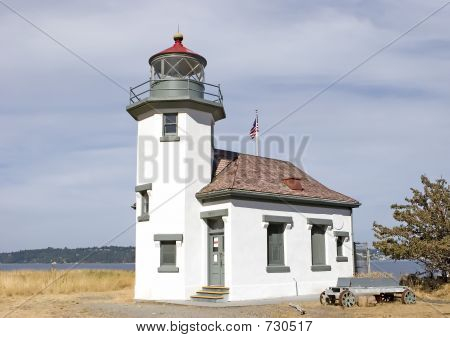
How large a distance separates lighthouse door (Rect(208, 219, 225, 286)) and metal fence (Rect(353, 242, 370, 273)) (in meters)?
8.16

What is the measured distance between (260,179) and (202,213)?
3108mm

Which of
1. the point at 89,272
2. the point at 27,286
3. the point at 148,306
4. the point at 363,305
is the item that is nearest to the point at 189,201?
the point at 148,306

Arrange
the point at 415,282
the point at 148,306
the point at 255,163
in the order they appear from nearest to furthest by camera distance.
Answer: the point at 148,306, the point at 415,282, the point at 255,163

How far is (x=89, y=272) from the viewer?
98.8 ft

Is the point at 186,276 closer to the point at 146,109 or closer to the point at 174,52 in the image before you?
the point at 146,109

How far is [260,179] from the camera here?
66.2 feet

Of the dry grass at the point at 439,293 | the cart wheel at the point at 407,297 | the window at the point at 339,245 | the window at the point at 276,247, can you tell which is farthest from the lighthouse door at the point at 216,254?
the dry grass at the point at 439,293

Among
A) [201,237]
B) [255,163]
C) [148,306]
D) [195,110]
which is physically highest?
[195,110]

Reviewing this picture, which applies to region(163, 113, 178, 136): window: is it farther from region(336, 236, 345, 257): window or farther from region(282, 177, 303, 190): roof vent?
region(336, 236, 345, 257): window

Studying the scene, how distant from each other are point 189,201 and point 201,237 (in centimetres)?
151

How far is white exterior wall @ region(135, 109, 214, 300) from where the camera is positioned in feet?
59.6

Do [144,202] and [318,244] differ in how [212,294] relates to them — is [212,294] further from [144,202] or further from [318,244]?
[318,244]

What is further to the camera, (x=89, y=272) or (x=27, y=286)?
(x=89, y=272)

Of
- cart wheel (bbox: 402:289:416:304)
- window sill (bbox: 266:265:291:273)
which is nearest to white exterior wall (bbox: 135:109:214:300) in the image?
window sill (bbox: 266:265:291:273)
